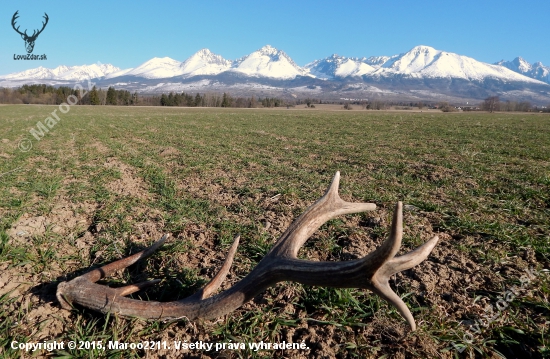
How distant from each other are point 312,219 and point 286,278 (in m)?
0.58

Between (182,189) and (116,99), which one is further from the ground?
(116,99)

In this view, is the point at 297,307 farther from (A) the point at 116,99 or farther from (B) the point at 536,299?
(A) the point at 116,99

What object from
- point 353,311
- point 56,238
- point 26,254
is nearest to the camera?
point 353,311

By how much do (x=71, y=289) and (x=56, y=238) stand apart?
1.82 meters

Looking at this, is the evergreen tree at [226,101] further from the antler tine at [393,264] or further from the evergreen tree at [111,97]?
the antler tine at [393,264]

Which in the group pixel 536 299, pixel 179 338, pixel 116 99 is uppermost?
pixel 116 99

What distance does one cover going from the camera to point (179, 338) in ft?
8.19

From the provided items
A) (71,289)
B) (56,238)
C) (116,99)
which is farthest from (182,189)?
(116,99)

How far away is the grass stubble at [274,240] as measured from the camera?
2.52 metres

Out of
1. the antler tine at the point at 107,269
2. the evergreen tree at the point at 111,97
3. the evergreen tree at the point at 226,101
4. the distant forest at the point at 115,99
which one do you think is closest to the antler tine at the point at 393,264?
the antler tine at the point at 107,269

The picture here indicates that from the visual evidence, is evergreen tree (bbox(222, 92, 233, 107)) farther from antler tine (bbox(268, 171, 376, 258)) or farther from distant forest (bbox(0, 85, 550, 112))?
antler tine (bbox(268, 171, 376, 258))

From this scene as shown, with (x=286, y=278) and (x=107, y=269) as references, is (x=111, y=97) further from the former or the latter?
(x=286, y=278)

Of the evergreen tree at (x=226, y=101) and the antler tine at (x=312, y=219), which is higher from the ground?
the evergreen tree at (x=226, y=101)

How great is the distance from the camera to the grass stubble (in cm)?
252
